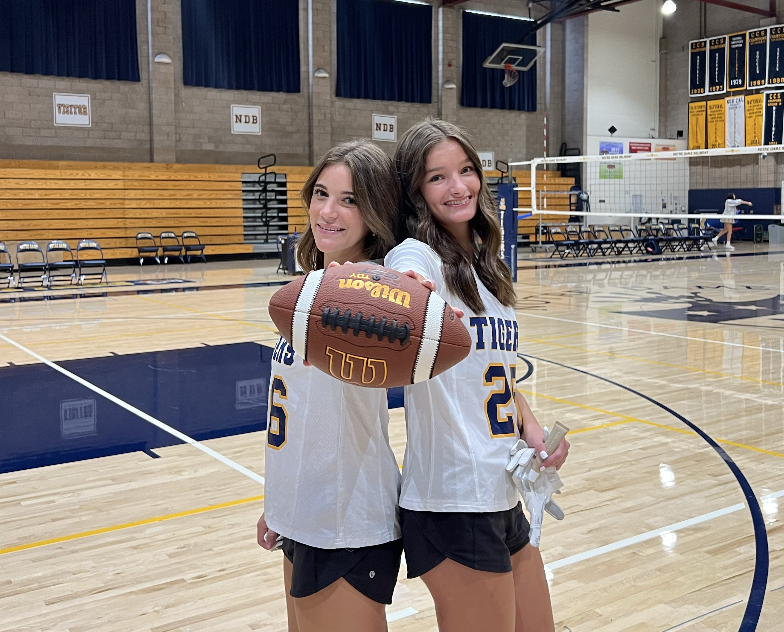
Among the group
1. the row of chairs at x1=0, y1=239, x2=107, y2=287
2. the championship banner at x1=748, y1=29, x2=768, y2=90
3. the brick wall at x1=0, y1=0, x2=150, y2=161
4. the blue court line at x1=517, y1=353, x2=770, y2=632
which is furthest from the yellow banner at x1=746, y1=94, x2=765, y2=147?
the blue court line at x1=517, y1=353, x2=770, y2=632

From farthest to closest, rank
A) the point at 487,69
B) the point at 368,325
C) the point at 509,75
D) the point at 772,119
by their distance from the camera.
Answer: the point at 772,119
the point at 487,69
the point at 509,75
the point at 368,325

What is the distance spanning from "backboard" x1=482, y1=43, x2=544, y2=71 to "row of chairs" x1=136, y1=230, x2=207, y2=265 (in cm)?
782

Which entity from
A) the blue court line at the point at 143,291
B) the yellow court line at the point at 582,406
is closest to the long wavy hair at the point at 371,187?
the yellow court line at the point at 582,406

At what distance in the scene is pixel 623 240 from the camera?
1919cm

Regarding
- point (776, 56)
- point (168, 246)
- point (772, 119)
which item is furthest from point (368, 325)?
point (776, 56)

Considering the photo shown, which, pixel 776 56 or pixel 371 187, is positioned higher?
pixel 776 56

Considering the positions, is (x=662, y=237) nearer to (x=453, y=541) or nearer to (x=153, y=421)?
(x=153, y=421)

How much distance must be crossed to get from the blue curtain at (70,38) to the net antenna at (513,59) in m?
A: 8.03

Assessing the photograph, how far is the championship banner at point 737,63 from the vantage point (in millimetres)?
23219

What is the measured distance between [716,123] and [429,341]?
24.9 metres

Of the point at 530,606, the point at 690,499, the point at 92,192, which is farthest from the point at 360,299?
the point at 92,192

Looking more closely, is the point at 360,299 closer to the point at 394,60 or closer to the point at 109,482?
the point at 109,482

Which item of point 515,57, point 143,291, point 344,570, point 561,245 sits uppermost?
point 515,57

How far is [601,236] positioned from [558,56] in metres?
5.53
